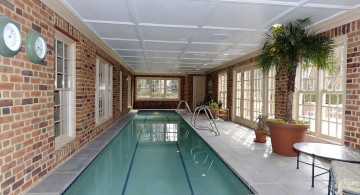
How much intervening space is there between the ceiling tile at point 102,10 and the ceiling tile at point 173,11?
242mm

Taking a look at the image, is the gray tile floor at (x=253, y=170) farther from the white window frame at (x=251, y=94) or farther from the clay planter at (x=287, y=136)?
the white window frame at (x=251, y=94)

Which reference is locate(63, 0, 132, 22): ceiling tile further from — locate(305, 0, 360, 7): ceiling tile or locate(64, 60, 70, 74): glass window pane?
locate(305, 0, 360, 7): ceiling tile

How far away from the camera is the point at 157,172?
13.0ft

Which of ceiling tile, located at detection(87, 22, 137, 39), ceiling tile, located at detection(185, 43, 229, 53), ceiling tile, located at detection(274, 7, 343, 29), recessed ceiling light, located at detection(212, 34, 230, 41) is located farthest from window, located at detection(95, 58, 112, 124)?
ceiling tile, located at detection(274, 7, 343, 29)

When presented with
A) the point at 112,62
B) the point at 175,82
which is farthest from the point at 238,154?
the point at 175,82

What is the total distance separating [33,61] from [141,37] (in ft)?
9.36

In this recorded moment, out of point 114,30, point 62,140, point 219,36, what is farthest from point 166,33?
point 62,140

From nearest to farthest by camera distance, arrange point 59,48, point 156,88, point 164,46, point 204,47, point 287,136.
Answer: point 59,48
point 287,136
point 164,46
point 204,47
point 156,88

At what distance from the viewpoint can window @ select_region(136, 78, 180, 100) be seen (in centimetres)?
1609

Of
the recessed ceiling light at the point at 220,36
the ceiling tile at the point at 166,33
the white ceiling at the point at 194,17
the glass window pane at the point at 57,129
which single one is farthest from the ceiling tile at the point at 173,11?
the glass window pane at the point at 57,129

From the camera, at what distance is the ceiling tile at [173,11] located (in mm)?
3340

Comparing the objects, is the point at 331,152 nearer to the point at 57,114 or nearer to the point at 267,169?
the point at 267,169

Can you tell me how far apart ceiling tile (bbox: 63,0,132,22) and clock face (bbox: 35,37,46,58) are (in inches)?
32.4

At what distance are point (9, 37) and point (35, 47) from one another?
57 centimetres
